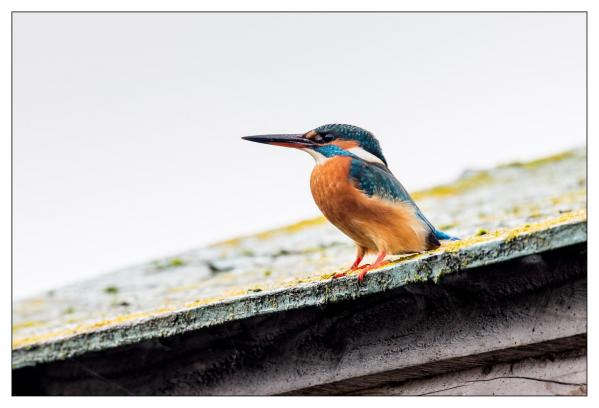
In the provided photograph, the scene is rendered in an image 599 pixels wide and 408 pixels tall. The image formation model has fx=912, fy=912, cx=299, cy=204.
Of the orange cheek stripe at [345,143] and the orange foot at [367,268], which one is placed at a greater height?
the orange cheek stripe at [345,143]

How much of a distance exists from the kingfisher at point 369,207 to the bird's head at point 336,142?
0.02m

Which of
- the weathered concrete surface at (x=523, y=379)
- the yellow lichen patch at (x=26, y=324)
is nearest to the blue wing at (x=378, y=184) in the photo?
the weathered concrete surface at (x=523, y=379)

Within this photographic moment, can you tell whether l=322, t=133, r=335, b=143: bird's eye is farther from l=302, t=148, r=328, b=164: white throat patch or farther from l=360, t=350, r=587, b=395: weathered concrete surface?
l=360, t=350, r=587, b=395: weathered concrete surface

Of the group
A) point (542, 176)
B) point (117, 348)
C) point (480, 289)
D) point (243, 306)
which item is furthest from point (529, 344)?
point (542, 176)

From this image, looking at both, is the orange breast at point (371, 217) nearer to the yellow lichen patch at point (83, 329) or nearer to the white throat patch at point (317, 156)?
the white throat patch at point (317, 156)

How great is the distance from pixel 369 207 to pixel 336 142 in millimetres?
349

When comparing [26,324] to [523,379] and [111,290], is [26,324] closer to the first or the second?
[111,290]

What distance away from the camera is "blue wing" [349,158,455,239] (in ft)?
11.2

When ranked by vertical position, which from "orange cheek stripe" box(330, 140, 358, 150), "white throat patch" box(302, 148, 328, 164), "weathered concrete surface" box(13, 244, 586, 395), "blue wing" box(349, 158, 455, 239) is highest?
"orange cheek stripe" box(330, 140, 358, 150)

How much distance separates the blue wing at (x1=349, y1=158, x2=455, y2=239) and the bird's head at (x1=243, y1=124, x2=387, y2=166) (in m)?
0.09

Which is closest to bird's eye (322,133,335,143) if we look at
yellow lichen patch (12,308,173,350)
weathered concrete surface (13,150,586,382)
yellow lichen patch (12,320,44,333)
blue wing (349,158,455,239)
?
blue wing (349,158,455,239)

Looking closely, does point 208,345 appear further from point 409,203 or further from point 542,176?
point 542,176

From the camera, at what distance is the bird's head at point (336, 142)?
11.7ft

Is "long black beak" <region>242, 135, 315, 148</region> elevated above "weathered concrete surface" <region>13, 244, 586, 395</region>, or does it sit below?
above
